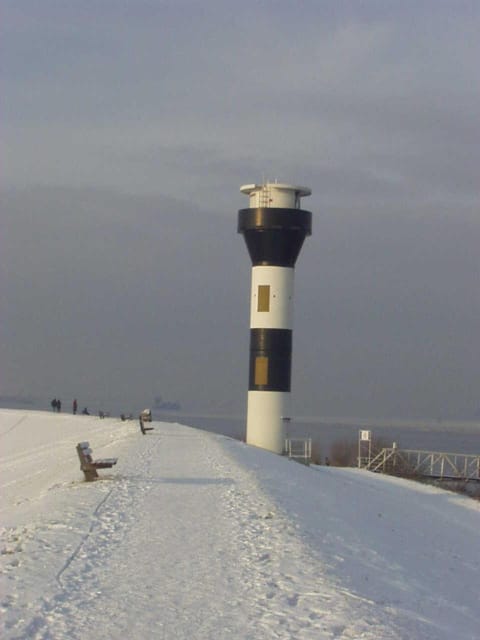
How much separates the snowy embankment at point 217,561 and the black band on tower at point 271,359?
14.9 m

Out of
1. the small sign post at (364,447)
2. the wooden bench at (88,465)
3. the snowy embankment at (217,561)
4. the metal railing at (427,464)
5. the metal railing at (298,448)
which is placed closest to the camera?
the snowy embankment at (217,561)

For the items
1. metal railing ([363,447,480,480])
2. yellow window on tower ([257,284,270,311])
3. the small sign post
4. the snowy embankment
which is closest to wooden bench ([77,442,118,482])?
the snowy embankment

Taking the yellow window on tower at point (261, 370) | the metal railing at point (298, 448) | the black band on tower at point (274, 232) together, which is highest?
the black band on tower at point (274, 232)

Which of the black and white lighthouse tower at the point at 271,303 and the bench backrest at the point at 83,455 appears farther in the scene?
the black and white lighthouse tower at the point at 271,303

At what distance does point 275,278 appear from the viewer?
1597 inches

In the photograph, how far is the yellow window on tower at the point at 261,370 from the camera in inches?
1592

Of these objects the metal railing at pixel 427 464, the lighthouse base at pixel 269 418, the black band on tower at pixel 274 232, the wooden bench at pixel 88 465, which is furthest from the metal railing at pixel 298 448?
the wooden bench at pixel 88 465

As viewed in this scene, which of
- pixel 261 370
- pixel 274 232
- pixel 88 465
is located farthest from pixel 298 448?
pixel 88 465

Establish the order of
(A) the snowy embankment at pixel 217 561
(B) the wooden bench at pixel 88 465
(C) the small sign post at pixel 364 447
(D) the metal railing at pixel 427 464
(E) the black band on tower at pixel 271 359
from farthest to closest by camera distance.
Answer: (C) the small sign post at pixel 364 447 → (D) the metal railing at pixel 427 464 → (E) the black band on tower at pixel 271 359 → (B) the wooden bench at pixel 88 465 → (A) the snowy embankment at pixel 217 561

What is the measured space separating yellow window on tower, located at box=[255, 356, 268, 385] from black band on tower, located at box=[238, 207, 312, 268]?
12.0 feet

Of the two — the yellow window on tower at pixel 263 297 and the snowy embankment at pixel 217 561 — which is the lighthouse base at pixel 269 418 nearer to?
the yellow window on tower at pixel 263 297

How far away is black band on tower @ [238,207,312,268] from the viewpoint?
133 feet

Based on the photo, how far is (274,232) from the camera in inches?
1597

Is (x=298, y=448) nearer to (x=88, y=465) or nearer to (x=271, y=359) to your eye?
(x=271, y=359)
